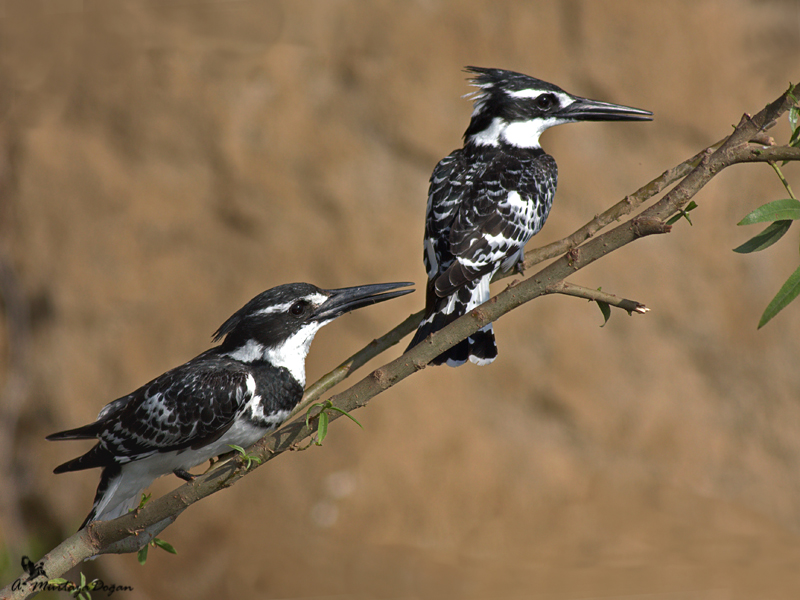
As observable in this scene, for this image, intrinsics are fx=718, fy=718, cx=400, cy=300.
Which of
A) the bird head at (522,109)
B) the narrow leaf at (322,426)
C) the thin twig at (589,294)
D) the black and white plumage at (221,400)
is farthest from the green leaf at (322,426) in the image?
the bird head at (522,109)

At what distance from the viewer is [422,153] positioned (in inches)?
198

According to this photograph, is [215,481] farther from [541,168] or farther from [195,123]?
[195,123]

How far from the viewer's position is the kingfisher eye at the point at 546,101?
225cm

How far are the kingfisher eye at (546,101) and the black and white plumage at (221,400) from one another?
0.89m

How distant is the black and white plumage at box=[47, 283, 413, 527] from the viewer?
166 cm

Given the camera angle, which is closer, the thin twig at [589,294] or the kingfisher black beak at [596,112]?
the thin twig at [589,294]

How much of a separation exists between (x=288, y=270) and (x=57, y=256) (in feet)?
5.44

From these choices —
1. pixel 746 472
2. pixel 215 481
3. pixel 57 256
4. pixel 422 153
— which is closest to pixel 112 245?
pixel 57 256

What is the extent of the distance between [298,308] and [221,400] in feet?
0.94

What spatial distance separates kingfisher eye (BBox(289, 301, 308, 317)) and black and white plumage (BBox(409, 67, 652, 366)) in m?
0.28

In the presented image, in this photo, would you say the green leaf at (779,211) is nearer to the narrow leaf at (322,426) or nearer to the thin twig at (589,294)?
the thin twig at (589,294)

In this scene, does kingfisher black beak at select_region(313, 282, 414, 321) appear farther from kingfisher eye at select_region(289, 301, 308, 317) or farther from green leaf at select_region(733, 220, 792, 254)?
green leaf at select_region(733, 220, 792, 254)

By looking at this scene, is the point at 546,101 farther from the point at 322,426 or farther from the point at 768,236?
the point at 322,426

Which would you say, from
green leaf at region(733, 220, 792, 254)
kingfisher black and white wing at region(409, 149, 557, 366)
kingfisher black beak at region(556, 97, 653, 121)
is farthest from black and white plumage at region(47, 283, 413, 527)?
kingfisher black beak at region(556, 97, 653, 121)
